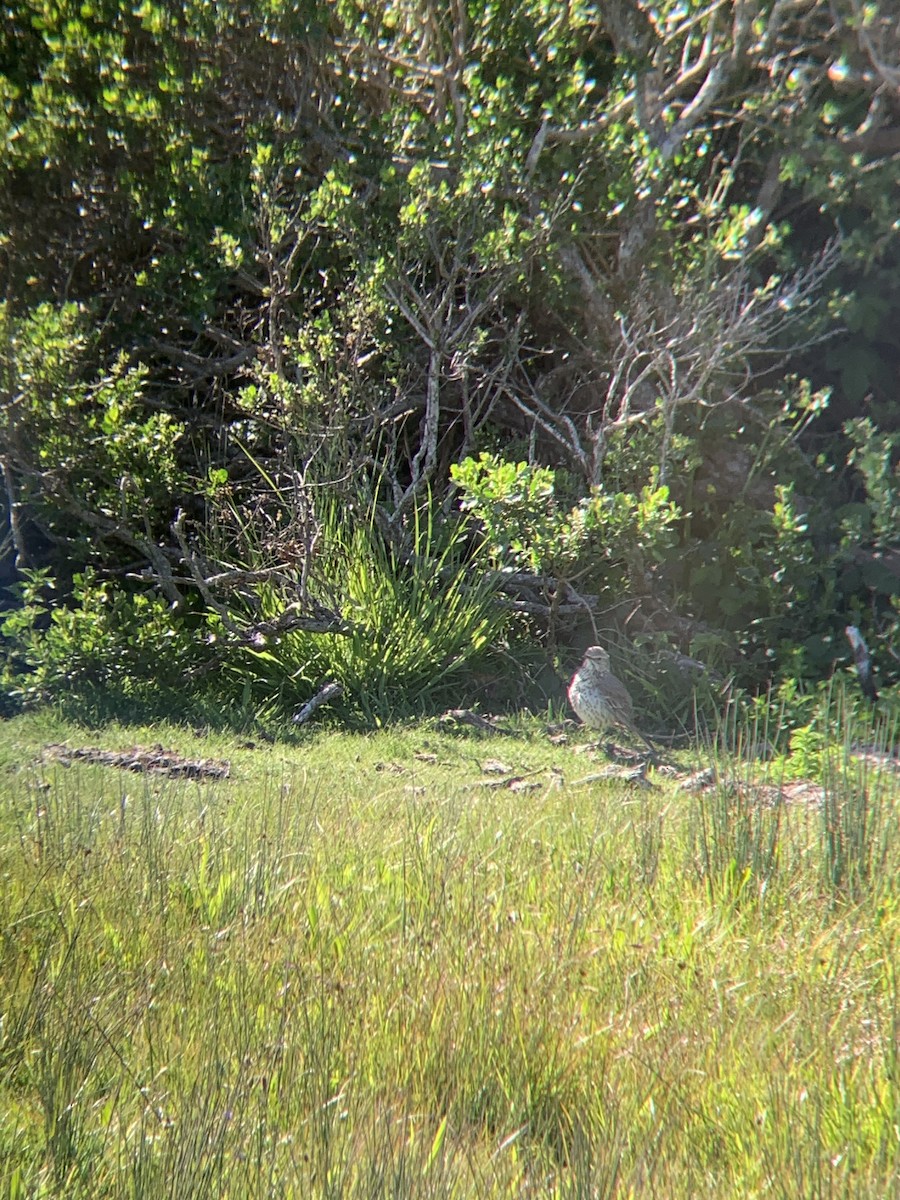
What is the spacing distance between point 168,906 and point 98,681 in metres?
4.34

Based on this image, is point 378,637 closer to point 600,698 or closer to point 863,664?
point 600,698

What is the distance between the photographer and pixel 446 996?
10.0ft

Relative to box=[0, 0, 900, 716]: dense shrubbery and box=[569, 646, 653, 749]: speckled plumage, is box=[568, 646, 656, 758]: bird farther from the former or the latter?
box=[0, 0, 900, 716]: dense shrubbery

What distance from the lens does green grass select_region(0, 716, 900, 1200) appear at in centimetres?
239

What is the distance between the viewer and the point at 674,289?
8.12m

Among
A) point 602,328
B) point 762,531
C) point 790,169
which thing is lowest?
point 762,531

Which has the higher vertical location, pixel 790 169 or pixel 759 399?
pixel 790 169

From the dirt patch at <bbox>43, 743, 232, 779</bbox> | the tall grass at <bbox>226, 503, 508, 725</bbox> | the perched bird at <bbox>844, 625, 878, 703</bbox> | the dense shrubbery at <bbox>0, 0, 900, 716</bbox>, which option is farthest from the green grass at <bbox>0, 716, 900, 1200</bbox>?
the dense shrubbery at <bbox>0, 0, 900, 716</bbox>

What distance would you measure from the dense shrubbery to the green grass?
3143 millimetres

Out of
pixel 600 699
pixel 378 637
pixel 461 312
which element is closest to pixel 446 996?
pixel 600 699

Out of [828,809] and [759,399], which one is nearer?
[828,809]

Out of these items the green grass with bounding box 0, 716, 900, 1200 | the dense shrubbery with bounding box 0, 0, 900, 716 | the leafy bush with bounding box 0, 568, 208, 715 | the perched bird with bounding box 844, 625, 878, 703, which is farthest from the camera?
the dense shrubbery with bounding box 0, 0, 900, 716

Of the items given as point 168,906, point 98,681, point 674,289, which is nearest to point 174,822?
point 168,906

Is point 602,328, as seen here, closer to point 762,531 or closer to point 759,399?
point 759,399
